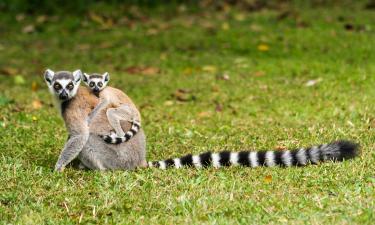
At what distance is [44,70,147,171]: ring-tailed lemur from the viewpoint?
7160mm

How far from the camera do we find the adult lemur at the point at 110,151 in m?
7.06

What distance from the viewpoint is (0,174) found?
7.08m

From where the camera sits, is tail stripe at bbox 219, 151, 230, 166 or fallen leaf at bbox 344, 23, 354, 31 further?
fallen leaf at bbox 344, 23, 354, 31

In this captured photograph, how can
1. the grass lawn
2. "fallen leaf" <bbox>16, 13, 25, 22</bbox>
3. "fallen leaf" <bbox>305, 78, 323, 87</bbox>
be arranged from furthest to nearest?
"fallen leaf" <bbox>16, 13, 25, 22</bbox>
"fallen leaf" <bbox>305, 78, 323, 87</bbox>
the grass lawn

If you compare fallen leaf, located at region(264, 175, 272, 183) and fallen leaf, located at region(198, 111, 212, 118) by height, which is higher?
fallen leaf, located at region(264, 175, 272, 183)

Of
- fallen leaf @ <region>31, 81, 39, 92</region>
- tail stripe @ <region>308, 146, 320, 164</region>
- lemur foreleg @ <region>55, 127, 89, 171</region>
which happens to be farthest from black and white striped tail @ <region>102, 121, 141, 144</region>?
fallen leaf @ <region>31, 81, 39, 92</region>

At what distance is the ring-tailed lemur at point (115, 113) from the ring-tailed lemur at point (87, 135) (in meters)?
0.06

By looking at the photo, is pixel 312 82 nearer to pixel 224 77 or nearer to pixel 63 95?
pixel 224 77

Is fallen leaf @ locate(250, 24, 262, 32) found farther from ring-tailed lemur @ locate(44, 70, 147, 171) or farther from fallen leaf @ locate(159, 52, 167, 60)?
ring-tailed lemur @ locate(44, 70, 147, 171)

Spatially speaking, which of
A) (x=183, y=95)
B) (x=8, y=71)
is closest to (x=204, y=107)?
(x=183, y=95)

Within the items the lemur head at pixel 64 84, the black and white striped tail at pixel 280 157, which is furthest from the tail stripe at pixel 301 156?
the lemur head at pixel 64 84

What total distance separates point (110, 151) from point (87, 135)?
0.26 m

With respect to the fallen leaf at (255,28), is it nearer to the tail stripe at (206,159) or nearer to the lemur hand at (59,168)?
the tail stripe at (206,159)

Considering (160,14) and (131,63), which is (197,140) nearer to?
(131,63)
